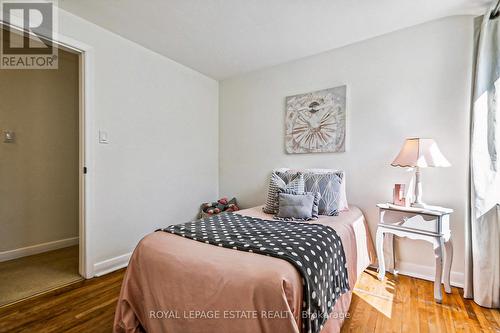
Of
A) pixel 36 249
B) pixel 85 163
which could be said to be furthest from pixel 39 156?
pixel 85 163

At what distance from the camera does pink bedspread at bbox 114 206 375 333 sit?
3.38ft

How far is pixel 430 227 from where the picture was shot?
6.26 feet

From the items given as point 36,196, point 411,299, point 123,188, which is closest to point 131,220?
point 123,188

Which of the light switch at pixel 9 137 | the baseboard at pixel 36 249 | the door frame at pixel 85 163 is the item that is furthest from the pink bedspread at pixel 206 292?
the light switch at pixel 9 137

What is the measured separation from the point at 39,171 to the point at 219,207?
7.51 ft

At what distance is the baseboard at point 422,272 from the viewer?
2100 mm

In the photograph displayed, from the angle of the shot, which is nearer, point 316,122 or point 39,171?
point 316,122

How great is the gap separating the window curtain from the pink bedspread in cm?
113

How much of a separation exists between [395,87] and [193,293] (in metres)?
2.52

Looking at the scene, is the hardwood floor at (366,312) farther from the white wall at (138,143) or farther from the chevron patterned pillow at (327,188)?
the chevron patterned pillow at (327,188)

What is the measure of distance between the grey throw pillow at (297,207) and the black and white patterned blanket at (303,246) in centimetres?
18

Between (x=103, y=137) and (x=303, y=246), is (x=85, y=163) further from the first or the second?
Result: (x=303, y=246)

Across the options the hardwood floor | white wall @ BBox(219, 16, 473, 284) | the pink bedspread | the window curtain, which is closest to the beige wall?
the hardwood floor

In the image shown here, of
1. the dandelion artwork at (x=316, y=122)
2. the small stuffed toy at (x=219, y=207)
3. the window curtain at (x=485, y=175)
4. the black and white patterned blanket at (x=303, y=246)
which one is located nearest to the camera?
the black and white patterned blanket at (x=303, y=246)
